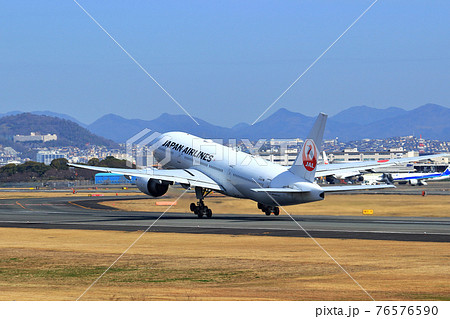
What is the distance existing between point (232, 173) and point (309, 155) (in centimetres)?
853

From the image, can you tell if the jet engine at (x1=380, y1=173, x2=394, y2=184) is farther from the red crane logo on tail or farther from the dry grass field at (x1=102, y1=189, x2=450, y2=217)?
the red crane logo on tail

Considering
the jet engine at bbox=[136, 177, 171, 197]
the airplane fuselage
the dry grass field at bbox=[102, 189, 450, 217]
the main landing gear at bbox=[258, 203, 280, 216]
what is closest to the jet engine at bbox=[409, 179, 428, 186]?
the dry grass field at bbox=[102, 189, 450, 217]

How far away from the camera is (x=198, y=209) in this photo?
63844mm

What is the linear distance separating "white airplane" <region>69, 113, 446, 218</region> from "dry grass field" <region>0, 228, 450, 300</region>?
1163cm

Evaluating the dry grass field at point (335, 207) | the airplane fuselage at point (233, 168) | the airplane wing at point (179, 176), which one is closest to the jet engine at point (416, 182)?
the dry grass field at point (335, 207)

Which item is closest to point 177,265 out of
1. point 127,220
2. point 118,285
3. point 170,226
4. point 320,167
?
point 118,285

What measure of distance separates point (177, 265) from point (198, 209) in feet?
107

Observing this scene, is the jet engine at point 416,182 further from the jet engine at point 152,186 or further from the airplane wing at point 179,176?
the jet engine at point 152,186

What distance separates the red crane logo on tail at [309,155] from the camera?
54594 millimetres

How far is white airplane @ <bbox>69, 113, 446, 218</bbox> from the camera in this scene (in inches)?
2143

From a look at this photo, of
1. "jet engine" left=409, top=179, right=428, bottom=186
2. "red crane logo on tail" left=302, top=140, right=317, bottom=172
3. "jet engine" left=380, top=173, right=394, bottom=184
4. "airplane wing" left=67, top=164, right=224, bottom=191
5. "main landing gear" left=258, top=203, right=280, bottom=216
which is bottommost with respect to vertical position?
"main landing gear" left=258, top=203, right=280, bottom=216

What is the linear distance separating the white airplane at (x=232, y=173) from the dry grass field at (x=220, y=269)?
11632mm

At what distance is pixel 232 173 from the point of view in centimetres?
6072

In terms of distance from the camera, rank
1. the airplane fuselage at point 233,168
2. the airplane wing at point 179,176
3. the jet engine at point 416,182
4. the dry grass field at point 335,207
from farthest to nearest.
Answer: the jet engine at point 416,182, the dry grass field at point 335,207, the airplane wing at point 179,176, the airplane fuselage at point 233,168
